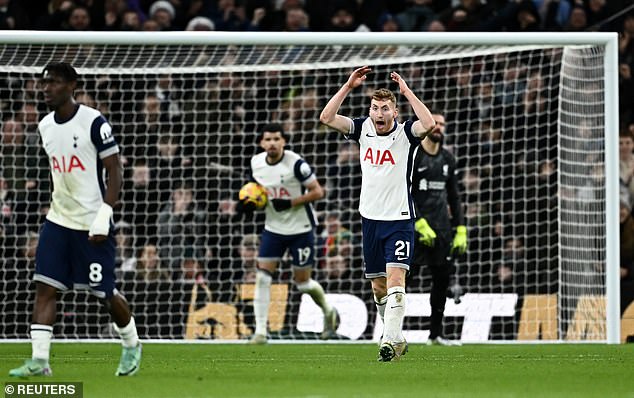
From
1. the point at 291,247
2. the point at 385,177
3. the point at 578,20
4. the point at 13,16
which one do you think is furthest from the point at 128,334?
the point at 578,20

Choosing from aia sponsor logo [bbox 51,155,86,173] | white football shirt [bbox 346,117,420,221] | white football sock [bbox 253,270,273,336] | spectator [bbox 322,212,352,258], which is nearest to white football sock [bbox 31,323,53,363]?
aia sponsor logo [bbox 51,155,86,173]

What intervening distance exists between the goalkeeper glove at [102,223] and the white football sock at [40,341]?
2.34 feet

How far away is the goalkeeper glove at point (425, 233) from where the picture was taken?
12930 mm

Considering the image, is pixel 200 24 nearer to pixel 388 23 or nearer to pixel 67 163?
pixel 388 23

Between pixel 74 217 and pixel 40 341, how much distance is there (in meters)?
0.85

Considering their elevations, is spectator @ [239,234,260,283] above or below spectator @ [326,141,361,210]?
below

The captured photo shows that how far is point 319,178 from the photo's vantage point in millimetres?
16031

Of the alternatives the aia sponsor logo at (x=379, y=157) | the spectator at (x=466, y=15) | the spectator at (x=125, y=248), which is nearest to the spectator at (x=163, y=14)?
the spectator at (x=125, y=248)

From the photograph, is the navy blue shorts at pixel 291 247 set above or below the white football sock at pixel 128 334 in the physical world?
above

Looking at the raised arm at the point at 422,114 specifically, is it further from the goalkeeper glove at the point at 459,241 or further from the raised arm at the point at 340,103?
→ the goalkeeper glove at the point at 459,241

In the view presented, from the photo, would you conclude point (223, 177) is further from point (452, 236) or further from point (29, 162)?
point (452, 236)

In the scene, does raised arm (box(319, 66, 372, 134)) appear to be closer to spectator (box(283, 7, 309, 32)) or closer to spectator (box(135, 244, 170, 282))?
spectator (box(135, 244, 170, 282))

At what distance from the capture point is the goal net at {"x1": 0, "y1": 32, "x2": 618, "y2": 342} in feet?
48.3

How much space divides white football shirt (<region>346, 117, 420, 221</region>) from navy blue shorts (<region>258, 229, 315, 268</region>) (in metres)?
3.40
